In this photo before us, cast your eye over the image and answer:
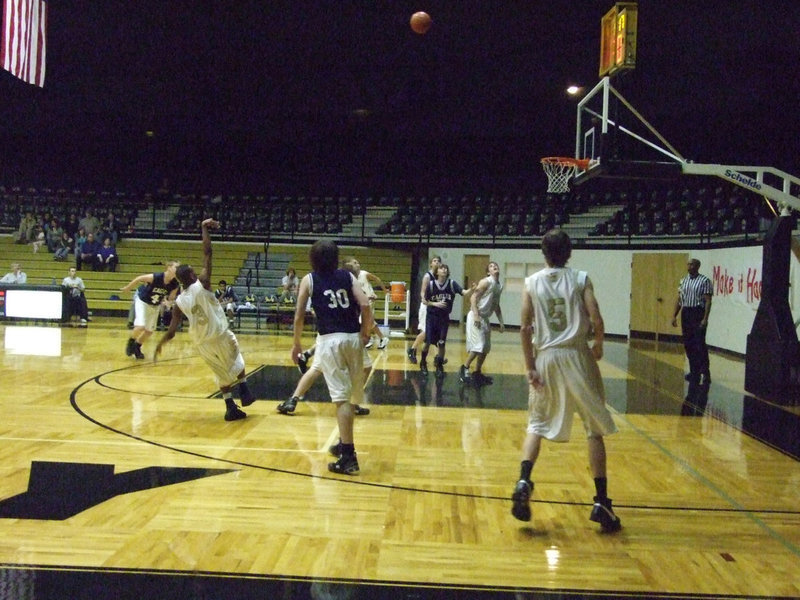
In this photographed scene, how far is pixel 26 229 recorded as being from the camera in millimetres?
23234

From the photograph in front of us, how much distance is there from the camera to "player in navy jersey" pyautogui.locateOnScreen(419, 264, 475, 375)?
1103cm

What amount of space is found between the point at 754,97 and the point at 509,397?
13.2 m

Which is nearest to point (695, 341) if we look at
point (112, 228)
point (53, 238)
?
point (112, 228)

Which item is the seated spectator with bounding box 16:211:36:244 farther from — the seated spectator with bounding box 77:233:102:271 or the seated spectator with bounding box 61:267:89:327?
the seated spectator with bounding box 61:267:89:327

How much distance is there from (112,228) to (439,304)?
15.0 metres

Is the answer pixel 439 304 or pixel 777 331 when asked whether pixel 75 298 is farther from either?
pixel 777 331

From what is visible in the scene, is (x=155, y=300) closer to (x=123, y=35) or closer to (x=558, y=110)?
(x=123, y=35)

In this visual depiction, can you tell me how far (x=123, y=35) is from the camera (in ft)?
53.6

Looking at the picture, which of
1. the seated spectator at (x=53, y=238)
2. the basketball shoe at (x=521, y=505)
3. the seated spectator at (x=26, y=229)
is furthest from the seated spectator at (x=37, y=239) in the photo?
the basketball shoe at (x=521, y=505)

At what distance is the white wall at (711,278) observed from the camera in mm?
15008

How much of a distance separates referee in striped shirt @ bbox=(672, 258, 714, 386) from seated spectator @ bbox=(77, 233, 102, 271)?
16.4 metres

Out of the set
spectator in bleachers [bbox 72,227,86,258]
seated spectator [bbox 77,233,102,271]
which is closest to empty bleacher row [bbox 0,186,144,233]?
spectator in bleachers [bbox 72,227,86,258]

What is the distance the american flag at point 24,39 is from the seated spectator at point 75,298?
7.44 meters

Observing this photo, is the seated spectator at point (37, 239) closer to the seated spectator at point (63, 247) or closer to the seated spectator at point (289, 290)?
the seated spectator at point (63, 247)
